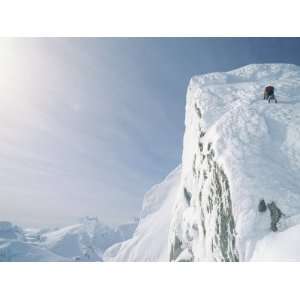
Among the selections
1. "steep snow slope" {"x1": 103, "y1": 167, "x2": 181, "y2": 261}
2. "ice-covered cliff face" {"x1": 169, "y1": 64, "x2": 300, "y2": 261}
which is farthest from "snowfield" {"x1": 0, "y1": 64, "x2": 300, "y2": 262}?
"steep snow slope" {"x1": 103, "y1": 167, "x2": 181, "y2": 261}

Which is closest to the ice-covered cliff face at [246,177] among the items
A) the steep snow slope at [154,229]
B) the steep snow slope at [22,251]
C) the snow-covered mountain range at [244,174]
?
the snow-covered mountain range at [244,174]

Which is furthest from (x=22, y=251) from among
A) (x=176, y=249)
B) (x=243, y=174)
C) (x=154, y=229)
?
(x=243, y=174)

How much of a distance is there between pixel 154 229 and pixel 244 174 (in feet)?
106

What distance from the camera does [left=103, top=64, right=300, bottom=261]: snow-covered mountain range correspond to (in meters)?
10.8

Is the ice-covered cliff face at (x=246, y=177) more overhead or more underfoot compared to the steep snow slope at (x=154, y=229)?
more overhead

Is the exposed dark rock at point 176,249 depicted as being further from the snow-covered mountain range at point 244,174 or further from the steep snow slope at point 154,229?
the steep snow slope at point 154,229

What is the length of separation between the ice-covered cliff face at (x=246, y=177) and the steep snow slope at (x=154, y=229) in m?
12.4

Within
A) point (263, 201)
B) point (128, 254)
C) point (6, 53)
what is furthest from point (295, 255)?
point (128, 254)

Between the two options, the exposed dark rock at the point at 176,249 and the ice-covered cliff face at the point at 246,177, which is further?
the exposed dark rock at the point at 176,249

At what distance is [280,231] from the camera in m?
10.4

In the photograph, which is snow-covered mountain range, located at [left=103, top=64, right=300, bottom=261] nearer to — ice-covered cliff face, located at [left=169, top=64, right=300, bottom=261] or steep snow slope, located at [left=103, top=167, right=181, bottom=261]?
ice-covered cliff face, located at [left=169, top=64, right=300, bottom=261]

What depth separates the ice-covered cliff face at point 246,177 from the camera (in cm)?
1076

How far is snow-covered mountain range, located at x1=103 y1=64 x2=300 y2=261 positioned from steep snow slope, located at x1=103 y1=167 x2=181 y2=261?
1191 centimetres
